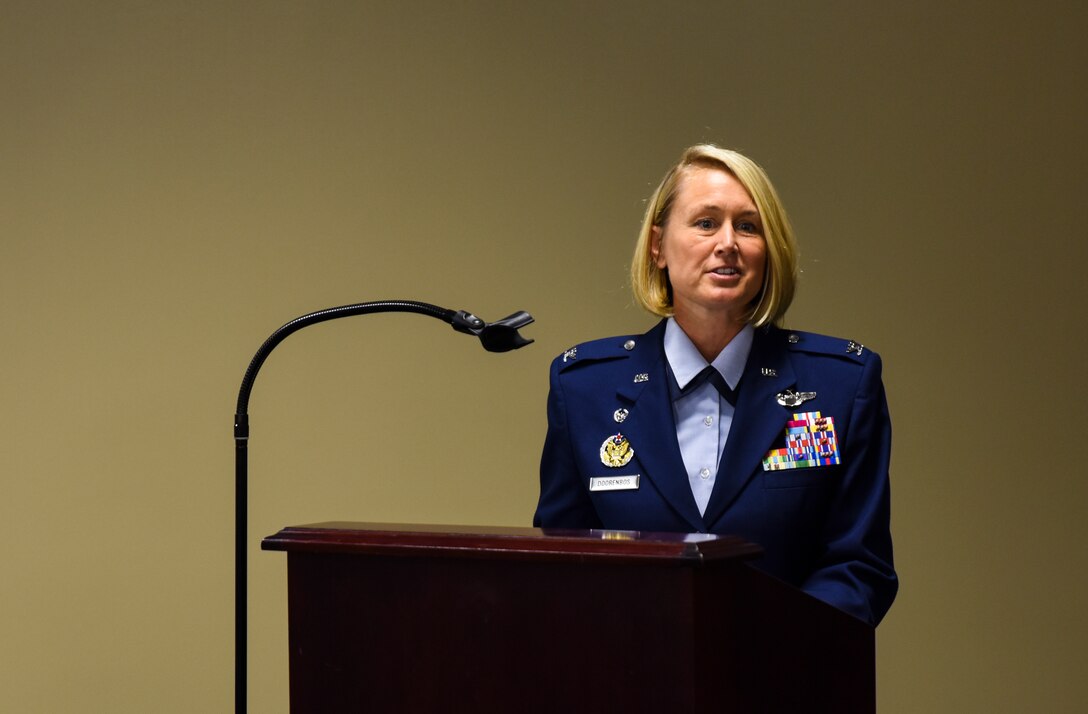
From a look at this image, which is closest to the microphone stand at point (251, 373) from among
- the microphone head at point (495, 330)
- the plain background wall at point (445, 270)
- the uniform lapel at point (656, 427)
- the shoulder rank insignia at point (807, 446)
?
the microphone head at point (495, 330)

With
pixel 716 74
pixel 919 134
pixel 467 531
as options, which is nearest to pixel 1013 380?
pixel 919 134

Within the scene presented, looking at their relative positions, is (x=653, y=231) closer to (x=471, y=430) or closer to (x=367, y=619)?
(x=367, y=619)

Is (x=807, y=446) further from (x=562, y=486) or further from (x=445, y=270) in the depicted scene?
(x=445, y=270)

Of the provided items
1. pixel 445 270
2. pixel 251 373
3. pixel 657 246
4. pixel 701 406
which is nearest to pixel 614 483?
pixel 701 406

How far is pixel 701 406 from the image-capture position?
1.91 metres

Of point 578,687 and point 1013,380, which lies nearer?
point 578,687

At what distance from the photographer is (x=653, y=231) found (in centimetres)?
203

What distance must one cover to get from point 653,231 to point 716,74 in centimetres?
135

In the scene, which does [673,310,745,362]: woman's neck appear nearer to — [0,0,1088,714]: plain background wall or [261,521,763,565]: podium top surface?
[261,521,763,565]: podium top surface

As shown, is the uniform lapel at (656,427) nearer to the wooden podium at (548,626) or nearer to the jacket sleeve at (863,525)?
the jacket sleeve at (863,525)

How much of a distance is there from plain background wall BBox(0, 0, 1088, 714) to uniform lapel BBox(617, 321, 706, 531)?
129cm

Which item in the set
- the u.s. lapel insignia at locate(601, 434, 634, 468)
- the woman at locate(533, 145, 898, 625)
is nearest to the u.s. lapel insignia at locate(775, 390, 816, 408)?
the woman at locate(533, 145, 898, 625)

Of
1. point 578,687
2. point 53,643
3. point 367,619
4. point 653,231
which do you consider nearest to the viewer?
point 578,687

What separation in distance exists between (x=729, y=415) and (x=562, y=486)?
26 centimetres
